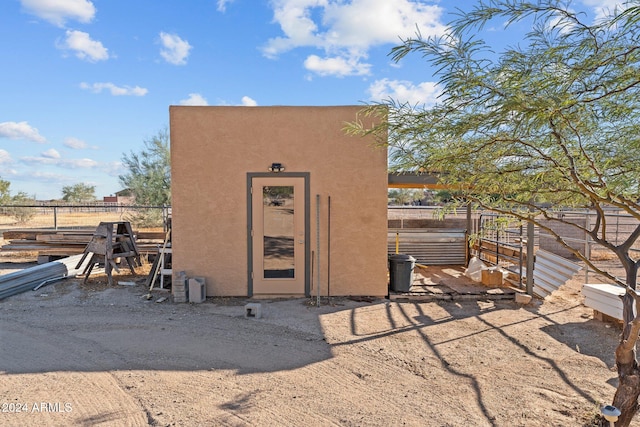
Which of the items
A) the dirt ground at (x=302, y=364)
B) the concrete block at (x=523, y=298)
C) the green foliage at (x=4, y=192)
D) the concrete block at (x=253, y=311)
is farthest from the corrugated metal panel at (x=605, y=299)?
the green foliage at (x=4, y=192)

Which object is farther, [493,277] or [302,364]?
[493,277]

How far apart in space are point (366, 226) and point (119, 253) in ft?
19.0

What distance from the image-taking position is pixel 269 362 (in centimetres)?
444

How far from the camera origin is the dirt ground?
11.0 ft

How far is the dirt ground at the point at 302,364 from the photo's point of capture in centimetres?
335

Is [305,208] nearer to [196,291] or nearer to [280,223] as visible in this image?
[280,223]

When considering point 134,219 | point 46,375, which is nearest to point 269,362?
point 46,375

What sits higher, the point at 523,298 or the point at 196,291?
the point at 196,291

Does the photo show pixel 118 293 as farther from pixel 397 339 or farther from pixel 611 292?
pixel 611 292

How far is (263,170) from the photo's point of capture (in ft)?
23.9

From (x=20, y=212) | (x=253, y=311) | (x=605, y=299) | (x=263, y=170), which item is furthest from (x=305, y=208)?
(x=20, y=212)

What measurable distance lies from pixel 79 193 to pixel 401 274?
53.5 metres

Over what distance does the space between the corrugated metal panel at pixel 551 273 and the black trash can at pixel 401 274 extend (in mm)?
2576

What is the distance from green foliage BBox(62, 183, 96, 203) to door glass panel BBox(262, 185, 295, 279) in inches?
1976
